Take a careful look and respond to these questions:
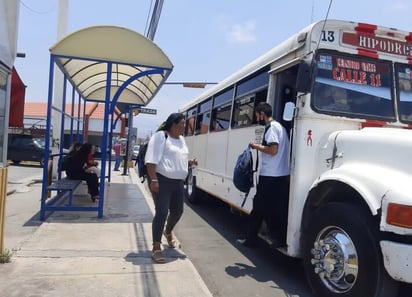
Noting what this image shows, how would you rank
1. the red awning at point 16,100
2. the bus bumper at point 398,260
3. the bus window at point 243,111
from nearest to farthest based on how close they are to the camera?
the bus bumper at point 398,260 < the red awning at point 16,100 < the bus window at point 243,111

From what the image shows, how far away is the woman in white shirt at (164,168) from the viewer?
5.38 m

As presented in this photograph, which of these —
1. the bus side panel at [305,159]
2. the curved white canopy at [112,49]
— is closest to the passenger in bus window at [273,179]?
the bus side panel at [305,159]

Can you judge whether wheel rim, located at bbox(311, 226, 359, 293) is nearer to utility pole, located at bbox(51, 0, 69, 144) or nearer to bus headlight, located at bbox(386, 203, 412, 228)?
bus headlight, located at bbox(386, 203, 412, 228)

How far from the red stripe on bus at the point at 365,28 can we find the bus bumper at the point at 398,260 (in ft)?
8.56

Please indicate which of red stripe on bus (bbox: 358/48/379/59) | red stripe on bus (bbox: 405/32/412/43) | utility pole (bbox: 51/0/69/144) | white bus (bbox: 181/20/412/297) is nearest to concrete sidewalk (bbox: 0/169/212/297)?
white bus (bbox: 181/20/412/297)

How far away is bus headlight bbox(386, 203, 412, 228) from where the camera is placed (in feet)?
11.3

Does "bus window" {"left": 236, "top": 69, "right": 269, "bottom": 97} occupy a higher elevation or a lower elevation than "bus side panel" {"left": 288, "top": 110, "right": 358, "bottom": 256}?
higher

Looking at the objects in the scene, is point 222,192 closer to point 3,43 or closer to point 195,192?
point 195,192

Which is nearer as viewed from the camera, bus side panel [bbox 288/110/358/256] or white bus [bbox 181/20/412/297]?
white bus [bbox 181/20/412/297]

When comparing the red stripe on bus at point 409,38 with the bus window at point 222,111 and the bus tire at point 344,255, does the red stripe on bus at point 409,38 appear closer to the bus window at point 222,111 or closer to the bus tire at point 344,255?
the bus tire at point 344,255

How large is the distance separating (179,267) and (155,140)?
60.3 inches

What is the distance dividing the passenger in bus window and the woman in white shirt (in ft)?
3.05

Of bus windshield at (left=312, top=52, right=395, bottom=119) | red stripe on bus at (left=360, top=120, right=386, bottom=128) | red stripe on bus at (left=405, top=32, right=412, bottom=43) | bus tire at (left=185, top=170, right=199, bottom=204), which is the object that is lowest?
bus tire at (left=185, top=170, right=199, bottom=204)

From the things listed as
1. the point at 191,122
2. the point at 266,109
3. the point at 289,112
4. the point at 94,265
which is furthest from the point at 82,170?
the point at 289,112
